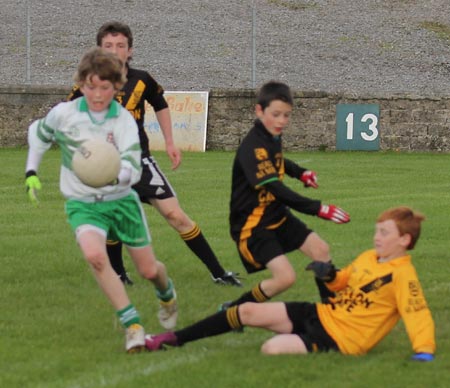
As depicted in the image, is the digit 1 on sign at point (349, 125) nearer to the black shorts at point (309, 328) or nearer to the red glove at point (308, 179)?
the red glove at point (308, 179)

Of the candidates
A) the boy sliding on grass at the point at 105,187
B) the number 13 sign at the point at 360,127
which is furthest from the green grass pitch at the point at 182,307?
the number 13 sign at the point at 360,127

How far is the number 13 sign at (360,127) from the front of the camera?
25.9 meters

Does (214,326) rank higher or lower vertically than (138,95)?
lower

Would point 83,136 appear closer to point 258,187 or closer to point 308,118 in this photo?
point 258,187

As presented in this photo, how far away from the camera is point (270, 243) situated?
7.23 metres

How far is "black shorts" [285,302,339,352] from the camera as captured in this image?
6480mm

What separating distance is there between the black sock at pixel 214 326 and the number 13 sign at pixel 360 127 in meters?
19.6

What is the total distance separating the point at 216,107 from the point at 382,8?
13.3 metres

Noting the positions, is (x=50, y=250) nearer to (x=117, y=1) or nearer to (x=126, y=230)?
(x=126, y=230)

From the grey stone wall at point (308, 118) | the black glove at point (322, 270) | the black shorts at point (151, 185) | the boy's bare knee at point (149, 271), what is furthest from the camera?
the grey stone wall at point (308, 118)

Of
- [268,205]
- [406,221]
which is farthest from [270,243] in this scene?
[406,221]

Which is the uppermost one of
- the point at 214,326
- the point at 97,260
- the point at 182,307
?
the point at 97,260

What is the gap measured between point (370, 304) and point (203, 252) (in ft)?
10.2

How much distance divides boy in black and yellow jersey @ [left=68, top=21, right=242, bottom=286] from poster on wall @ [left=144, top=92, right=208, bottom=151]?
16.5m
